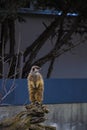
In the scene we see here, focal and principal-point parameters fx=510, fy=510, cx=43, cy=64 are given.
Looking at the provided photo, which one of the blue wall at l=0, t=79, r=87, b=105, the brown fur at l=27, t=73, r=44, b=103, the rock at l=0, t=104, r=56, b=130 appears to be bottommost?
the blue wall at l=0, t=79, r=87, b=105

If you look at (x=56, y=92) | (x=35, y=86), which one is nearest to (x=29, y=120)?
(x=35, y=86)

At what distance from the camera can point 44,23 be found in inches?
729

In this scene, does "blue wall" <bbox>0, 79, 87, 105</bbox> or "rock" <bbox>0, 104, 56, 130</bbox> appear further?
"blue wall" <bbox>0, 79, 87, 105</bbox>

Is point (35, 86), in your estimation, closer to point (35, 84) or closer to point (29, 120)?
point (35, 84)

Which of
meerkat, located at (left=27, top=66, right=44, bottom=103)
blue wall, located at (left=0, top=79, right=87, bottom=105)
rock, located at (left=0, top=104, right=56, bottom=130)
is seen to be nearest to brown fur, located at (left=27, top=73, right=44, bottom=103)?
meerkat, located at (left=27, top=66, right=44, bottom=103)

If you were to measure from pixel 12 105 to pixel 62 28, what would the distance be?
15.3ft

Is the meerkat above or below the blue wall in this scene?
above

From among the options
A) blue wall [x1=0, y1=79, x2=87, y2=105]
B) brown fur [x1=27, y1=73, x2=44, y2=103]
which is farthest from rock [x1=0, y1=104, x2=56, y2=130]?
blue wall [x1=0, y1=79, x2=87, y2=105]

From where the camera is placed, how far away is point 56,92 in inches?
581

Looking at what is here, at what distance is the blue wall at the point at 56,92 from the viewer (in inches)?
545

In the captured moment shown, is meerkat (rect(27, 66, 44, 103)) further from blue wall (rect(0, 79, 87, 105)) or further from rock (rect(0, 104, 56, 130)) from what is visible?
blue wall (rect(0, 79, 87, 105))

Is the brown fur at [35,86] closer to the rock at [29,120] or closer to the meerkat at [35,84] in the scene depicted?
the meerkat at [35,84]

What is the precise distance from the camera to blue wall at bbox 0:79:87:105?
45.4ft

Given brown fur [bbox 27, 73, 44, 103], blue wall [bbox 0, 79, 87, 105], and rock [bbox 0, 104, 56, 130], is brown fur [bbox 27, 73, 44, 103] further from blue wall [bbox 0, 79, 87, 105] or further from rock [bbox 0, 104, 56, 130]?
blue wall [bbox 0, 79, 87, 105]
